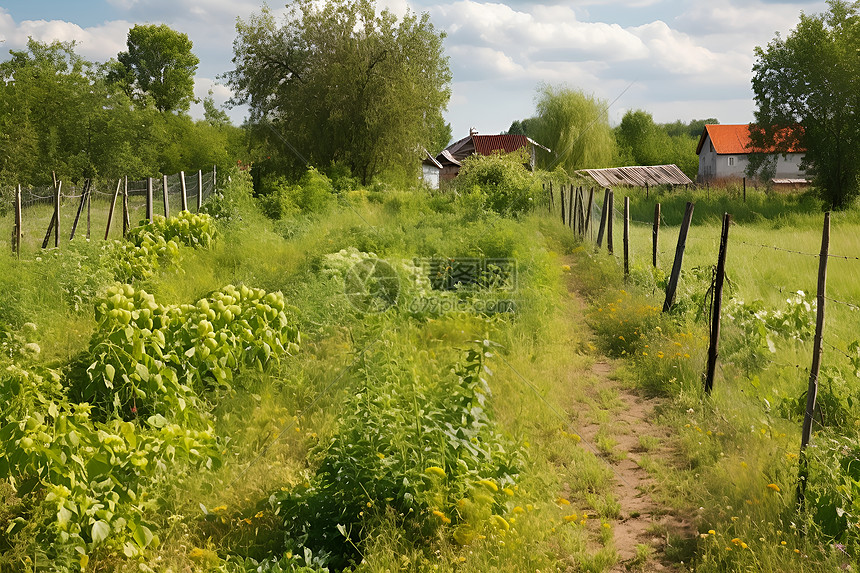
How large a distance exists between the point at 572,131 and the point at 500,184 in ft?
95.4

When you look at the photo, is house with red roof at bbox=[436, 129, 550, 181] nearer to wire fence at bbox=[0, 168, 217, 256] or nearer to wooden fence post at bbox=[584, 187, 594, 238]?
wire fence at bbox=[0, 168, 217, 256]

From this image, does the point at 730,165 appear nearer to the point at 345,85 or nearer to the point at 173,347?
the point at 345,85

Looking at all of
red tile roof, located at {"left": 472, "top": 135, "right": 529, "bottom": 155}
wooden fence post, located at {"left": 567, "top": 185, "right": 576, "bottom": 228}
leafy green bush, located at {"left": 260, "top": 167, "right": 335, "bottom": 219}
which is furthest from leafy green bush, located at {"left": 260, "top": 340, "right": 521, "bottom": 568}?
red tile roof, located at {"left": 472, "top": 135, "right": 529, "bottom": 155}

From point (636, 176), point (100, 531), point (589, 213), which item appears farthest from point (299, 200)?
point (636, 176)

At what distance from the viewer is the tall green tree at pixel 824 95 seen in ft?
87.3

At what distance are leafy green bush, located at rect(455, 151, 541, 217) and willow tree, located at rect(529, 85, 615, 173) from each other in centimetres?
2202

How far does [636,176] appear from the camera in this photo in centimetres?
4453

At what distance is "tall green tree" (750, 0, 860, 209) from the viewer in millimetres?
26609

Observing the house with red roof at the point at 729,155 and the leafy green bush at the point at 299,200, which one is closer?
the leafy green bush at the point at 299,200

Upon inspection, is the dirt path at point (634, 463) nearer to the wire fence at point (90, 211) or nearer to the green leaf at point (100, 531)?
the green leaf at point (100, 531)

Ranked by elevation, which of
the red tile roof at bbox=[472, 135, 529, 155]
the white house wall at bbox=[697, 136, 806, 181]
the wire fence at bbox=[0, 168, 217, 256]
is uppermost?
the red tile roof at bbox=[472, 135, 529, 155]

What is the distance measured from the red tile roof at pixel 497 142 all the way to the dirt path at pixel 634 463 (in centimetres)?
5029

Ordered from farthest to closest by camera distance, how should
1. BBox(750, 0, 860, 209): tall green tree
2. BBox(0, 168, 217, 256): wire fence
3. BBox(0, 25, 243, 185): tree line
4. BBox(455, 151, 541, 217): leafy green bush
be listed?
1. BBox(0, 25, 243, 185): tree line
2. BBox(750, 0, 860, 209): tall green tree
3. BBox(455, 151, 541, 217): leafy green bush
4. BBox(0, 168, 217, 256): wire fence

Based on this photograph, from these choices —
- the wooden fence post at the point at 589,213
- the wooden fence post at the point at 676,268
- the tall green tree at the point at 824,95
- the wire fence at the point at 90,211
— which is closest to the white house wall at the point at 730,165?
the tall green tree at the point at 824,95
